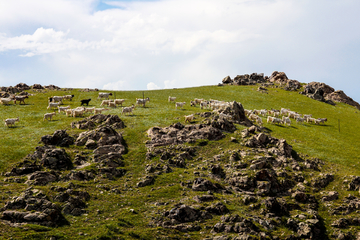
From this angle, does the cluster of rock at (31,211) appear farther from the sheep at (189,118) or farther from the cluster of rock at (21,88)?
the cluster of rock at (21,88)

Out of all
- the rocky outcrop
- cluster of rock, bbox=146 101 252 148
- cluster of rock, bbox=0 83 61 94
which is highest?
cluster of rock, bbox=0 83 61 94

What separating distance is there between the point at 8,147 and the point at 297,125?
56626 mm

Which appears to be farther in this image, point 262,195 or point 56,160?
point 56,160

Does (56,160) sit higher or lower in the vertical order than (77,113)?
lower

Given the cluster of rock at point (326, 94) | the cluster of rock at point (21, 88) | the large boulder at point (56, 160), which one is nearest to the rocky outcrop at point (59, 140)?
the large boulder at point (56, 160)

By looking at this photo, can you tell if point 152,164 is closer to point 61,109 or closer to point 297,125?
point 61,109

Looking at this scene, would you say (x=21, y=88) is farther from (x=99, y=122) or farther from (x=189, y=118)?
(x=189, y=118)

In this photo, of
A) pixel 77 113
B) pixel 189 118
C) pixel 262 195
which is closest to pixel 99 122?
pixel 77 113

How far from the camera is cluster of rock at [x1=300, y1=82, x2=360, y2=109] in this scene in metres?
90.2

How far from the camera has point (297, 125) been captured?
58.1 m

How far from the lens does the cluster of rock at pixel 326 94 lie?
90.2 meters

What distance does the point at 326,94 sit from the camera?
101 m

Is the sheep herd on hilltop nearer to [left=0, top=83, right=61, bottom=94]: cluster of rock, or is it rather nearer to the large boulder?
[left=0, top=83, right=61, bottom=94]: cluster of rock

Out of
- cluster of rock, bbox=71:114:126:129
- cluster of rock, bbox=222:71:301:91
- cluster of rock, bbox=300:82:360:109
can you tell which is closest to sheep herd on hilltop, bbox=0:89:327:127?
cluster of rock, bbox=71:114:126:129
